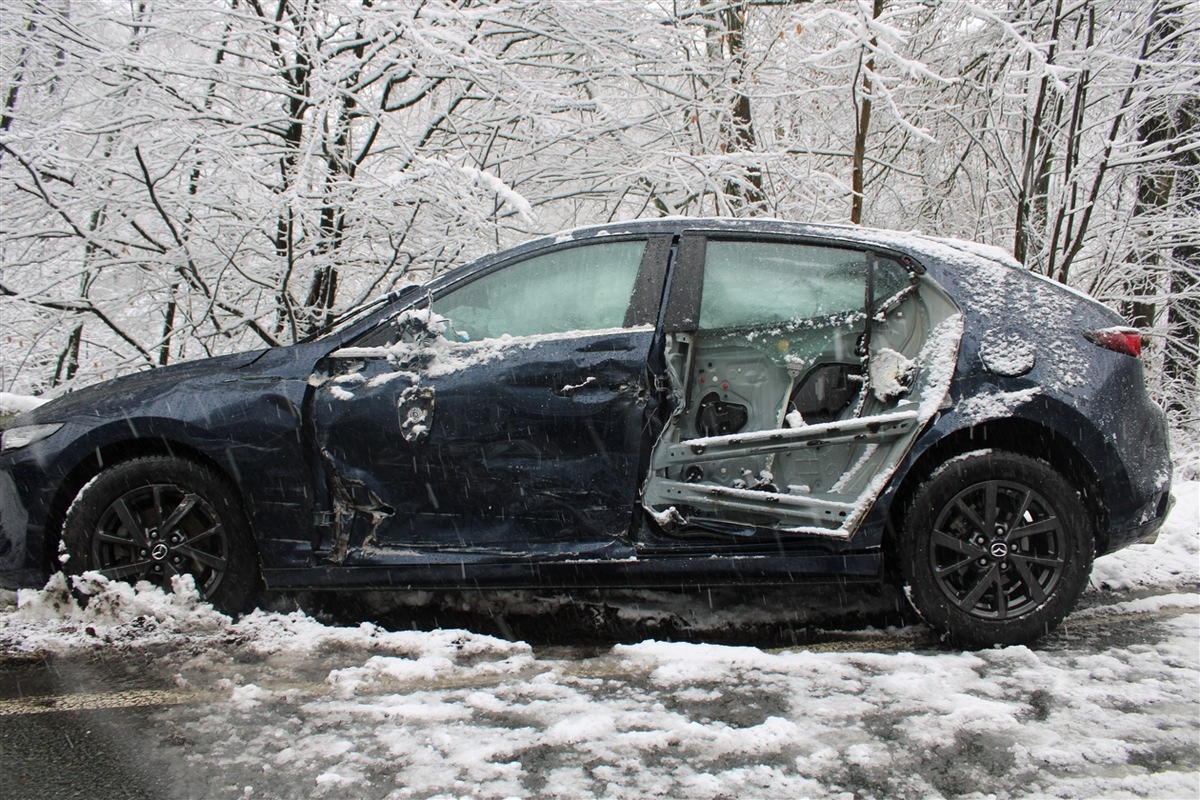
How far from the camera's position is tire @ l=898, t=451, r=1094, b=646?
3.31 meters

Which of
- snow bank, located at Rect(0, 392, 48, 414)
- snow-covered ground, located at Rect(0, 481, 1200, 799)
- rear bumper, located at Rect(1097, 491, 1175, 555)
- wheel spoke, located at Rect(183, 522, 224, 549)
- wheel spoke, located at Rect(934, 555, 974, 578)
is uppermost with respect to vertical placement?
snow bank, located at Rect(0, 392, 48, 414)

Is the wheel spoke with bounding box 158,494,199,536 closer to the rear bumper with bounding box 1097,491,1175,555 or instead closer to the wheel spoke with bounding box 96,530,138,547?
the wheel spoke with bounding box 96,530,138,547

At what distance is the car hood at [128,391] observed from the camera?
3.72 m

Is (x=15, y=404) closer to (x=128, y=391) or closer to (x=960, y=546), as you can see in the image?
(x=128, y=391)

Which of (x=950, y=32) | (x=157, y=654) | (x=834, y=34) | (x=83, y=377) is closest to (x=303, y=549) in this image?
(x=157, y=654)

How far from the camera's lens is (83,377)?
7.24 metres

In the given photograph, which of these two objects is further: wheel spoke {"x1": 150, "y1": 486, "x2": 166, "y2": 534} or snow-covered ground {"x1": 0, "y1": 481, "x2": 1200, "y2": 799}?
wheel spoke {"x1": 150, "y1": 486, "x2": 166, "y2": 534}

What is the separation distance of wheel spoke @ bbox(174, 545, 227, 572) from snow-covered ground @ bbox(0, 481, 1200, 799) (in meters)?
0.15

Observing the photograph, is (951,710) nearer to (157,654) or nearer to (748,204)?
(157,654)

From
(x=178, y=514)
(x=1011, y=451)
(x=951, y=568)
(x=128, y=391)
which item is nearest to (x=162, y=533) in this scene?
(x=178, y=514)

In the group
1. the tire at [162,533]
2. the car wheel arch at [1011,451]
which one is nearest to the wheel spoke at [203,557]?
the tire at [162,533]

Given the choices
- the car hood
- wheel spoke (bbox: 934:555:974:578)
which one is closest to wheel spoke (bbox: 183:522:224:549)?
the car hood

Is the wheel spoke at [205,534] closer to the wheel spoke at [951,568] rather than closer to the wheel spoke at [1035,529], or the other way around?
the wheel spoke at [951,568]

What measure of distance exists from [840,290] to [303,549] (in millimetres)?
2389
